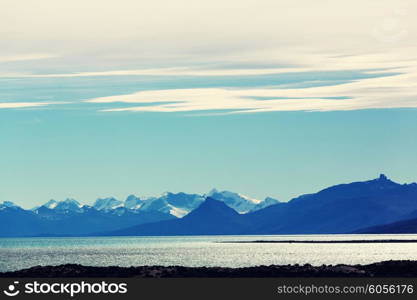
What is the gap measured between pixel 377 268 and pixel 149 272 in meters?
23.9

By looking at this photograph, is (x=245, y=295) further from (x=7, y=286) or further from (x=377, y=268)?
(x=377, y=268)

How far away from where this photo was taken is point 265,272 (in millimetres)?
99938

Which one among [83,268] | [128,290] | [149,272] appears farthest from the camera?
[83,268]

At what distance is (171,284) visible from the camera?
217 feet

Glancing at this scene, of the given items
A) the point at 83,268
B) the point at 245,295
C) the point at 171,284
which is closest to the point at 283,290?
the point at 245,295

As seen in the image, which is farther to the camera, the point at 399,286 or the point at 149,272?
the point at 149,272

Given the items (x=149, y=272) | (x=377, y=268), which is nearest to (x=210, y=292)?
(x=149, y=272)

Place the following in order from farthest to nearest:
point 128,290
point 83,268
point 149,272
A: point 83,268
point 149,272
point 128,290

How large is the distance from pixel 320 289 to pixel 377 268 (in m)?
38.8

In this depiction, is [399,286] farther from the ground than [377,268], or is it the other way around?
[377,268]

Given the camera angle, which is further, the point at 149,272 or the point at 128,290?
the point at 149,272

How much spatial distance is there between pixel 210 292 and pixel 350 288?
927 cm

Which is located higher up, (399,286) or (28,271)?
(28,271)

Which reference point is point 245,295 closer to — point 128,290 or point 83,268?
point 128,290
